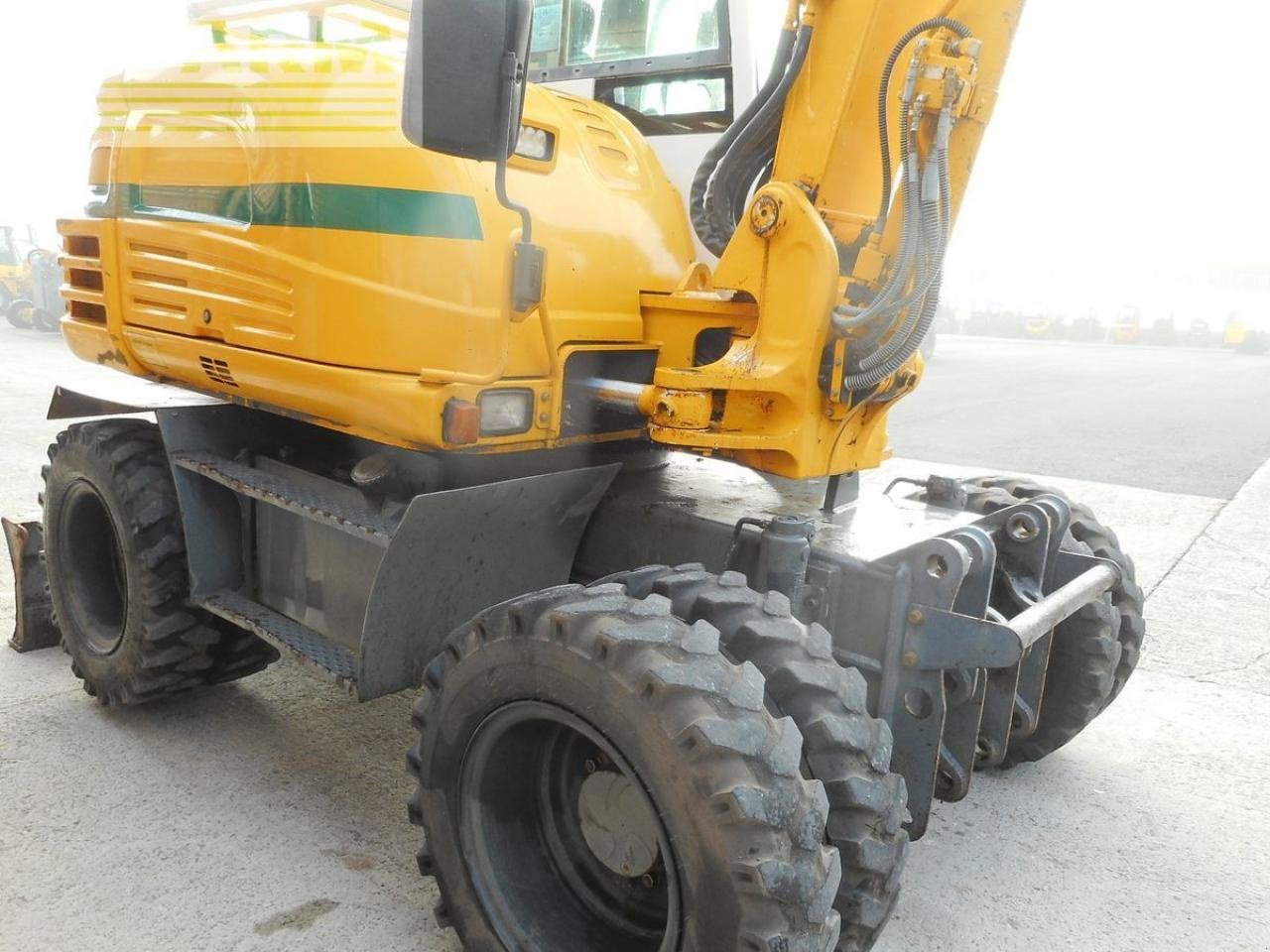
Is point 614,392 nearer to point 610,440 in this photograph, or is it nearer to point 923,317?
point 610,440

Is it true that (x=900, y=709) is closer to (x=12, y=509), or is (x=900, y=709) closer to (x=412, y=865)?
(x=412, y=865)

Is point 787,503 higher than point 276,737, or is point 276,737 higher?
Result: point 787,503

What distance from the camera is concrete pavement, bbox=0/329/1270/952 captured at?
2.75 meters

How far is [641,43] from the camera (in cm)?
334

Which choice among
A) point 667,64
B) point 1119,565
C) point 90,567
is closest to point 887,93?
point 667,64

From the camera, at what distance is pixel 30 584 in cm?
439

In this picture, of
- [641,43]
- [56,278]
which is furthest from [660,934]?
[56,278]

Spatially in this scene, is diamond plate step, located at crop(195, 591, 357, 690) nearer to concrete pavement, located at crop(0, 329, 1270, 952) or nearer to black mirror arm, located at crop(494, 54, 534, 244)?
concrete pavement, located at crop(0, 329, 1270, 952)

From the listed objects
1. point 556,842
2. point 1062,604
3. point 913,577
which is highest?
point 913,577

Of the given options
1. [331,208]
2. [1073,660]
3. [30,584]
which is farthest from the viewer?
[30,584]

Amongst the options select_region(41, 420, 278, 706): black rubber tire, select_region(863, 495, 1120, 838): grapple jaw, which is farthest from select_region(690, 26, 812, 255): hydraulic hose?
select_region(41, 420, 278, 706): black rubber tire

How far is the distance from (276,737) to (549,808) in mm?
1528

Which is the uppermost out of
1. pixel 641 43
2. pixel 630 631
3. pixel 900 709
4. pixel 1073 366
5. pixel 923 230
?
pixel 641 43

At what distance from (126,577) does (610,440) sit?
193 cm
